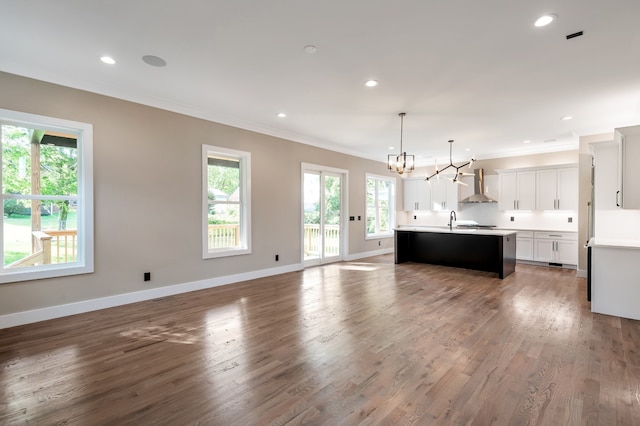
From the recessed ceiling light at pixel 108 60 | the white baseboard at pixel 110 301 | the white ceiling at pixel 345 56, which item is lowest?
the white baseboard at pixel 110 301

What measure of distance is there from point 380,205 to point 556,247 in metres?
4.21

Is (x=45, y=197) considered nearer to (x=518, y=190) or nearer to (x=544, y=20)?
(x=544, y=20)

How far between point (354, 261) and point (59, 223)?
5.63 m

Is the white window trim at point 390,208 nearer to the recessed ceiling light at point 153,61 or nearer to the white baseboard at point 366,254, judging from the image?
the white baseboard at point 366,254

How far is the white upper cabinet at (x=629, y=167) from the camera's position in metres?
3.79

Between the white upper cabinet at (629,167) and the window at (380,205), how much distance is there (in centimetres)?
509

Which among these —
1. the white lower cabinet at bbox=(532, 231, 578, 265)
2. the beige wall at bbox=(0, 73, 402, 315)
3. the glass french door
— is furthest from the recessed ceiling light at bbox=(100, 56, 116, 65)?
the white lower cabinet at bbox=(532, 231, 578, 265)

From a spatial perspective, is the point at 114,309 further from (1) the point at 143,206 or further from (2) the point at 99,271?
(1) the point at 143,206

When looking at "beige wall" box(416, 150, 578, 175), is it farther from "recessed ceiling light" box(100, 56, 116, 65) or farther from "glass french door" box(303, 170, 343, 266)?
"recessed ceiling light" box(100, 56, 116, 65)

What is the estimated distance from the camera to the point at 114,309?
3.81 m

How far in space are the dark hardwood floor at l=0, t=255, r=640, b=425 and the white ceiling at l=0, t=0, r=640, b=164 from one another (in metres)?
2.81

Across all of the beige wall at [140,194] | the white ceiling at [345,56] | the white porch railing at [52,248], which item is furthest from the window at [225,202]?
the white porch railing at [52,248]

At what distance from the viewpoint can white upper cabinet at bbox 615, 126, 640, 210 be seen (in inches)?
149

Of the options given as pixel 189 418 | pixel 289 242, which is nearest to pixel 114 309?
pixel 189 418
